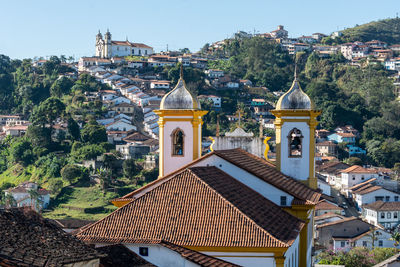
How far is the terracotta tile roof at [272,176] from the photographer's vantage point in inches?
639

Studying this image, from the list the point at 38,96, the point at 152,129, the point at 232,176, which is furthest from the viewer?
the point at 38,96

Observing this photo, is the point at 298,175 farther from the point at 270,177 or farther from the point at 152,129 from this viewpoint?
the point at 152,129

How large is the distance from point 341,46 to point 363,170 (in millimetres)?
82010

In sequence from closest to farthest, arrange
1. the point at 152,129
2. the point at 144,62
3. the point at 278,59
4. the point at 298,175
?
1. the point at 298,175
2. the point at 152,129
3. the point at 144,62
4. the point at 278,59

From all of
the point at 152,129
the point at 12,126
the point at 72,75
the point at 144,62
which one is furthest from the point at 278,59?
the point at 12,126

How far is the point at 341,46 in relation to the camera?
14712cm

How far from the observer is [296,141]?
67.3 ft

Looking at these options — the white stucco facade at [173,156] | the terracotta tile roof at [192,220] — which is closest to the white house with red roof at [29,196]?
the white stucco facade at [173,156]

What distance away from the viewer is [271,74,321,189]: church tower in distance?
2023cm

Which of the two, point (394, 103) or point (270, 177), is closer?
point (270, 177)

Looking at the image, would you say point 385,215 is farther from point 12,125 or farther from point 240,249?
point 12,125

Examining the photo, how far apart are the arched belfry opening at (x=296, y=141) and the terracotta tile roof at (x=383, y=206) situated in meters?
40.0

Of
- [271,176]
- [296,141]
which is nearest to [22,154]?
[296,141]

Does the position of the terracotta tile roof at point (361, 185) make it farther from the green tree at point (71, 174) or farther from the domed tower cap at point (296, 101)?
the domed tower cap at point (296, 101)
